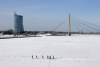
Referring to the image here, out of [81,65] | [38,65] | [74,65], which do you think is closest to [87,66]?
[81,65]

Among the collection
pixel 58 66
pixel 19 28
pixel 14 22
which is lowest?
pixel 58 66

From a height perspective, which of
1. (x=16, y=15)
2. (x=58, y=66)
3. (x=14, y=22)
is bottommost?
(x=58, y=66)

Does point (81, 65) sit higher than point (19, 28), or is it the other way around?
point (19, 28)

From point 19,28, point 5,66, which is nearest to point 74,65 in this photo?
point 5,66

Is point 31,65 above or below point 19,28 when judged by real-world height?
below

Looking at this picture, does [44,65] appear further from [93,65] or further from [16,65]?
[93,65]

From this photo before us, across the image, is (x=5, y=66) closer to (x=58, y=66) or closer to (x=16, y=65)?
(x=16, y=65)

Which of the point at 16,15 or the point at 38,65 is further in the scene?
the point at 16,15

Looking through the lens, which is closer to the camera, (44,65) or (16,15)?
(44,65)
